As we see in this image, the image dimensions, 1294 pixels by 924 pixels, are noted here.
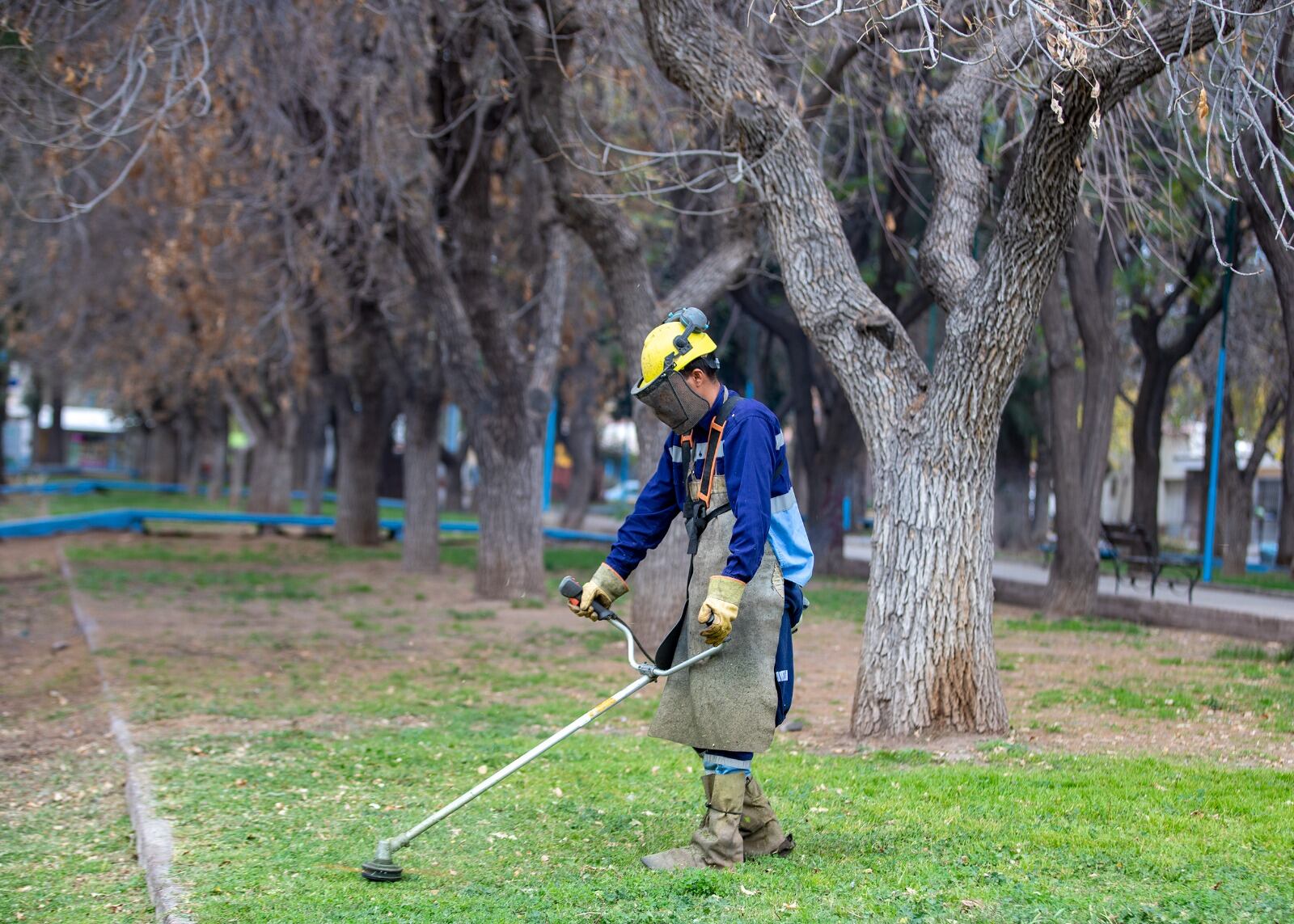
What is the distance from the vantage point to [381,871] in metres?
4.39

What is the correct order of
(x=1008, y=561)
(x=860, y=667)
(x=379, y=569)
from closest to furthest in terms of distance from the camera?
(x=860, y=667), (x=379, y=569), (x=1008, y=561)

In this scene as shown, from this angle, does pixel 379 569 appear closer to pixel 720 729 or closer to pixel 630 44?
pixel 630 44

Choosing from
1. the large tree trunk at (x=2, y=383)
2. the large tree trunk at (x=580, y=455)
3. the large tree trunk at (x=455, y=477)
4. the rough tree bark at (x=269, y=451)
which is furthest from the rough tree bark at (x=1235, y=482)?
the large tree trunk at (x=2, y=383)

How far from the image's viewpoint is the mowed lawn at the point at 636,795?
417 centimetres

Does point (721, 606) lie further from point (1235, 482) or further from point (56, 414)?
point (56, 414)

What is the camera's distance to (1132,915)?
3.94 m

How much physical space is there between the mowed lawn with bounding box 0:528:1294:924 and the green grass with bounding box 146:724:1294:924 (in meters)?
0.02

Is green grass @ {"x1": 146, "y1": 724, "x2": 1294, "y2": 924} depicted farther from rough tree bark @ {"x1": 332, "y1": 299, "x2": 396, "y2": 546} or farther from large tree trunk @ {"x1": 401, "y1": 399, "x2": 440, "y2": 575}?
rough tree bark @ {"x1": 332, "y1": 299, "x2": 396, "y2": 546}

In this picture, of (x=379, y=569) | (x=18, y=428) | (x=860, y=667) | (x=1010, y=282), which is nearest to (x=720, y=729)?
(x=860, y=667)

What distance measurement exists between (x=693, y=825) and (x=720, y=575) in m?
1.46

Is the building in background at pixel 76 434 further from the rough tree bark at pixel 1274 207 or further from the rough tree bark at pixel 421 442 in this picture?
the rough tree bark at pixel 1274 207

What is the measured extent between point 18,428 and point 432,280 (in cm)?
6175

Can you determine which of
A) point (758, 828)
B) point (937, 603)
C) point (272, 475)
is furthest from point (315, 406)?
point (758, 828)

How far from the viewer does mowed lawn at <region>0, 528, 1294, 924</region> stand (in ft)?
13.7
